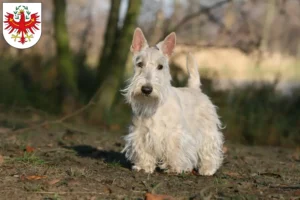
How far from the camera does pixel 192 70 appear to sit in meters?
7.10

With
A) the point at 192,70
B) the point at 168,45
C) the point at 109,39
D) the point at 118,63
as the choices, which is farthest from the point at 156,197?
the point at 109,39

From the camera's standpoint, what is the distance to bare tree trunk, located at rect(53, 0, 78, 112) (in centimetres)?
1156

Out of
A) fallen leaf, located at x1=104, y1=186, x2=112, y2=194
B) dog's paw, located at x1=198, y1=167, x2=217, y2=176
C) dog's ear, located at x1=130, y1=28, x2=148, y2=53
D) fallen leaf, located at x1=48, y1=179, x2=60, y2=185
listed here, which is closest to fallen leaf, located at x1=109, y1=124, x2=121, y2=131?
dog's paw, located at x1=198, y1=167, x2=217, y2=176

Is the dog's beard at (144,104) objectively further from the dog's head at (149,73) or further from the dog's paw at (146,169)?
the dog's paw at (146,169)

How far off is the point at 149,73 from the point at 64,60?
20.1 ft

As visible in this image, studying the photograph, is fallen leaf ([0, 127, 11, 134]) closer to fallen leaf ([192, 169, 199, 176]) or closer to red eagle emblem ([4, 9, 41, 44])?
red eagle emblem ([4, 9, 41, 44])

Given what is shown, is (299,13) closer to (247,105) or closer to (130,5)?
(247,105)

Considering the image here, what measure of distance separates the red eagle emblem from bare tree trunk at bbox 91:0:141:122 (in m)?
2.97

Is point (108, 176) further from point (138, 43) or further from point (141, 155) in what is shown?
point (138, 43)

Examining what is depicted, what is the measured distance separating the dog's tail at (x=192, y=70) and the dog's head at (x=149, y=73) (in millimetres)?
851

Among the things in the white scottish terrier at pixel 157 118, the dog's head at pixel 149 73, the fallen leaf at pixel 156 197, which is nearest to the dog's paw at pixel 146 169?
the white scottish terrier at pixel 157 118

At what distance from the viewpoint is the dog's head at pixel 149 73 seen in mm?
5695

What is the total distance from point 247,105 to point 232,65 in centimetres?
412

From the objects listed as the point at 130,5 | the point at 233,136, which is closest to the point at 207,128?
the point at 233,136
